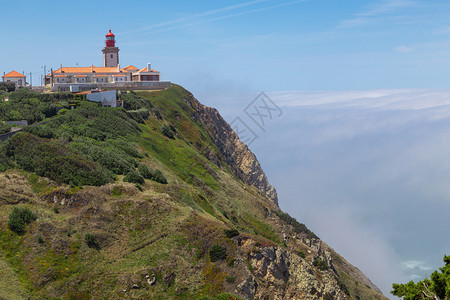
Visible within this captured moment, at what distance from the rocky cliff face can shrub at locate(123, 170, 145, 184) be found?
6030 cm

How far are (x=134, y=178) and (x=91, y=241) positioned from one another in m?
11.8

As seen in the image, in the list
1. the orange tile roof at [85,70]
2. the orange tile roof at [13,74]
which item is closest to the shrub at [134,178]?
the orange tile roof at [85,70]

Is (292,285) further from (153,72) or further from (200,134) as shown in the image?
(153,72)

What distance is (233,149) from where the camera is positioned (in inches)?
4941

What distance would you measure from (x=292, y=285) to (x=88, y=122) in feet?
132

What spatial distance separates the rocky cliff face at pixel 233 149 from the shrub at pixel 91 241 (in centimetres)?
7198

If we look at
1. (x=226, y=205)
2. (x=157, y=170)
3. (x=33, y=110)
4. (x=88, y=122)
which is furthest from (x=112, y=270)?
(x=33, y=110)

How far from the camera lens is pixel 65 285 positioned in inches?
1415

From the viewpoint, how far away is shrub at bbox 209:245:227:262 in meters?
41.5

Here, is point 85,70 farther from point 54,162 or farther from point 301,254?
point 301,254

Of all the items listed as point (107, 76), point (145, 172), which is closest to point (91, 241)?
point (145, 172)

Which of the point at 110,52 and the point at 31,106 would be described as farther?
the point at 110,52

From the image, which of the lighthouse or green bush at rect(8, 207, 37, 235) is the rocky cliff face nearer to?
the lighthouse

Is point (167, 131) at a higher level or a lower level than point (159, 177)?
higher
